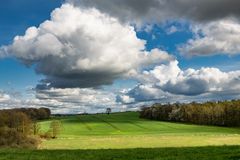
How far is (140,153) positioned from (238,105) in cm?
13906

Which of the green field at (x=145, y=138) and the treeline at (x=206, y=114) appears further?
the treeline at (x=206, y=114)

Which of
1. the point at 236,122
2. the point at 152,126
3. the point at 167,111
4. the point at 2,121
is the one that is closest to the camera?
the point at 2,121

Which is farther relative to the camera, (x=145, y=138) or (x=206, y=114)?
(x=206, y=114)

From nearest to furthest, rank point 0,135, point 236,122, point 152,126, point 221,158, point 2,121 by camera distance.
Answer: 1. point 221,158
2. point 0,135
3. point 2,121
4. point 152,126
5. point 236,122

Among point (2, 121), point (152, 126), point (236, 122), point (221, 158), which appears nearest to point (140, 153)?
point (221, 158)

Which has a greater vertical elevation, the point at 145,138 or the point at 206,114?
the point at 206,114

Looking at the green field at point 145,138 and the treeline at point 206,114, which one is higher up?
the treeline at point 206,114

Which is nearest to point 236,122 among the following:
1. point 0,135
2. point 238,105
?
point 238,105

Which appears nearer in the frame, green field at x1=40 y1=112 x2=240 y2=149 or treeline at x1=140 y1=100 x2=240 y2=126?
green field at x1=40 y1=112 x2=240 y2=149

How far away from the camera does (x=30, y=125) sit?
103312mm

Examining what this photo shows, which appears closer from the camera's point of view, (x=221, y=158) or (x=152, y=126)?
(x=221, y=158)

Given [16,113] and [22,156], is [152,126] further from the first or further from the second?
[22,156]

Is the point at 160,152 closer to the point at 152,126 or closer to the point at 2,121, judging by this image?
the point at 2,121

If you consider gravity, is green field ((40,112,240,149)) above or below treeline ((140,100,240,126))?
below
